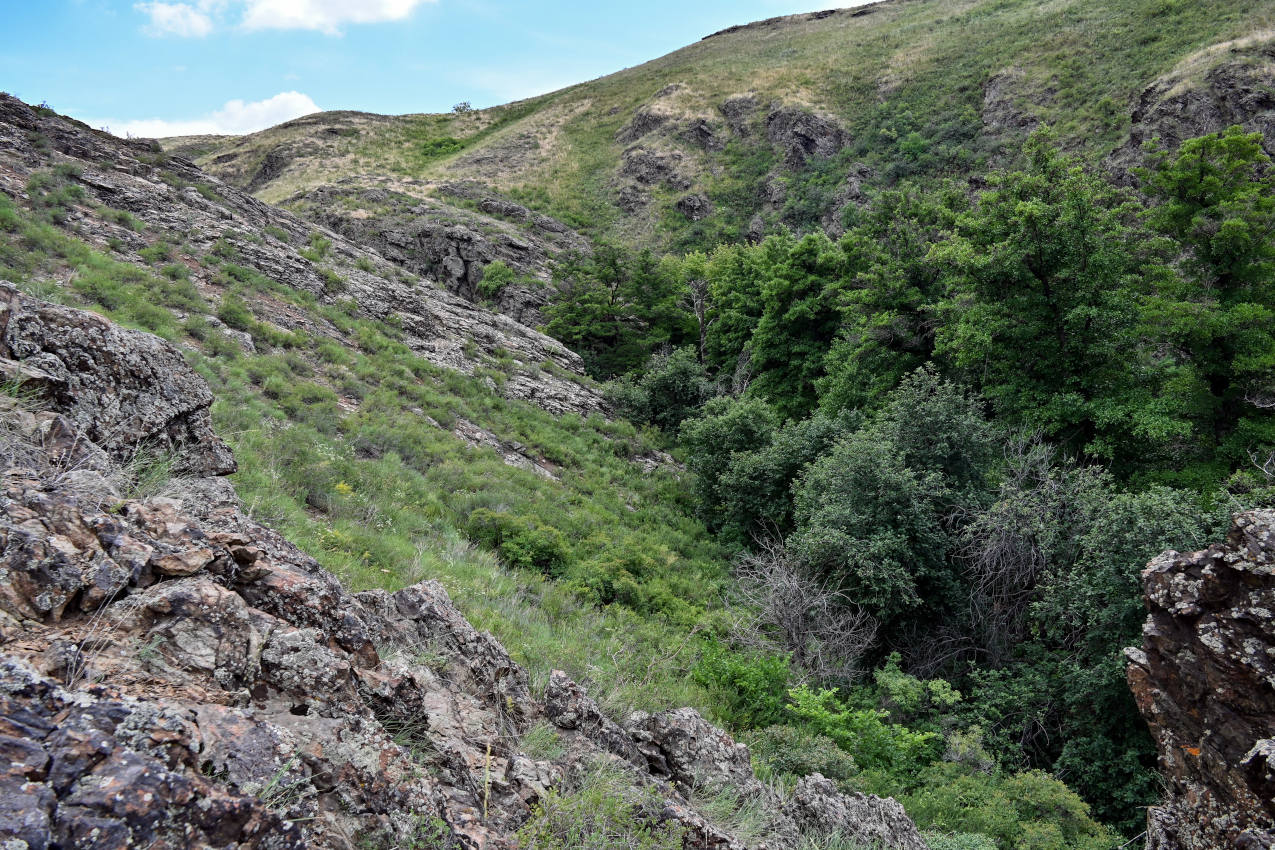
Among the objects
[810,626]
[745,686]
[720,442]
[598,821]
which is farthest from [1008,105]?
[598,821]

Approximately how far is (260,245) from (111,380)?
16.3 metres

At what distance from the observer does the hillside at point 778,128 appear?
1207 inches

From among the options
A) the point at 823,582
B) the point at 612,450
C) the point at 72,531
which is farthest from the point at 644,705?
the point at 612,450

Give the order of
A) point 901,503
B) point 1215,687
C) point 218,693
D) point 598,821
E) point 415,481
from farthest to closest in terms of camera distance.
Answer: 1. point 901,503
2. point 415,481
3. point 1215,687
4. point 598,821
5. point 218,693

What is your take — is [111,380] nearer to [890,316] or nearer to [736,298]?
[890,316]

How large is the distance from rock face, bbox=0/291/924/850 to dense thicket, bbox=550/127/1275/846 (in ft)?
12.8

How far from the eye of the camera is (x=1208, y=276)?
12695 mm

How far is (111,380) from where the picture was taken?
418 cm

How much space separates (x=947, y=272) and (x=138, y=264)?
20.7 metres

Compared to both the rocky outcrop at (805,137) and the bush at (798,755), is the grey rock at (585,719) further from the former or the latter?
the rocky outcrop at (805,137)

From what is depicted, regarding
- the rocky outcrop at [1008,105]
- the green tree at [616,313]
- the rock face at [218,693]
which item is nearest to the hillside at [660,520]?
the rock face at [218,693]

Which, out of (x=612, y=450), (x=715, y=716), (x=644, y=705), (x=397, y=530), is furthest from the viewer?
(x=612, y=450)

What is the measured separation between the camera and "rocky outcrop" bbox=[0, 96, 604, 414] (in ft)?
49.1

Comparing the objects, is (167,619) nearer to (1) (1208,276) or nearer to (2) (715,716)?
(2) (715,716)
